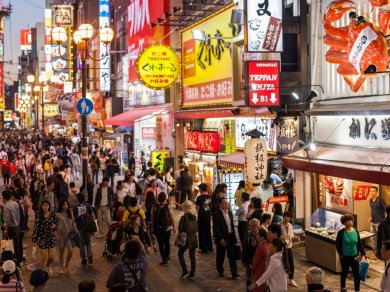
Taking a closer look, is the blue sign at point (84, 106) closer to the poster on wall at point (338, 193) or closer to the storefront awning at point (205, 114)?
the storefront awning at point (205, 114)

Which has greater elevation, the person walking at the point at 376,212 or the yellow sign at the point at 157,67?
the yellow sign at the point at 157,67

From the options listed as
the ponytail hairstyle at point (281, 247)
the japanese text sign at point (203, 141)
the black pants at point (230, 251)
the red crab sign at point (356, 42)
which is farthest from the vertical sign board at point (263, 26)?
the ponytail hairstyle at point (281, 247)

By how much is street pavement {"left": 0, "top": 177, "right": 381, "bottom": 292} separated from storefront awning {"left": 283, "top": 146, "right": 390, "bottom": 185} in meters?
2.29

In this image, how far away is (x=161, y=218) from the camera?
14.9 metres

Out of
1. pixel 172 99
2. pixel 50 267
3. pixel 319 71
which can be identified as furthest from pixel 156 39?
pixel 50 267

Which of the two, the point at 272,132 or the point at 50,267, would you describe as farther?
the point at 272,132

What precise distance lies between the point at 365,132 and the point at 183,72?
15.7 meters

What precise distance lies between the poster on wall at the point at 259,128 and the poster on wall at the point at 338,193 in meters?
3.13

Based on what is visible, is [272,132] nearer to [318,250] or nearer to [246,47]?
[246,47]

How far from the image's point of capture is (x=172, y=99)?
32.2 meters

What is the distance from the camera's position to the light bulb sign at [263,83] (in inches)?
→ 742

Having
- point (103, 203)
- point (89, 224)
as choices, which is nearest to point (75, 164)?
point (103, 203)

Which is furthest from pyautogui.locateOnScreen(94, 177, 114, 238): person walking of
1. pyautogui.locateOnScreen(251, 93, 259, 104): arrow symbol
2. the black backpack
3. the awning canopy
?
the awning canopy

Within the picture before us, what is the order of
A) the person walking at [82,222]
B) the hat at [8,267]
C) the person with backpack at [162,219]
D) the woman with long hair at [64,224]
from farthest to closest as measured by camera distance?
the person walking at [82,222], the person with backpack at [162,219], the woman with long hair at [64,224], the hat at [8,267]
